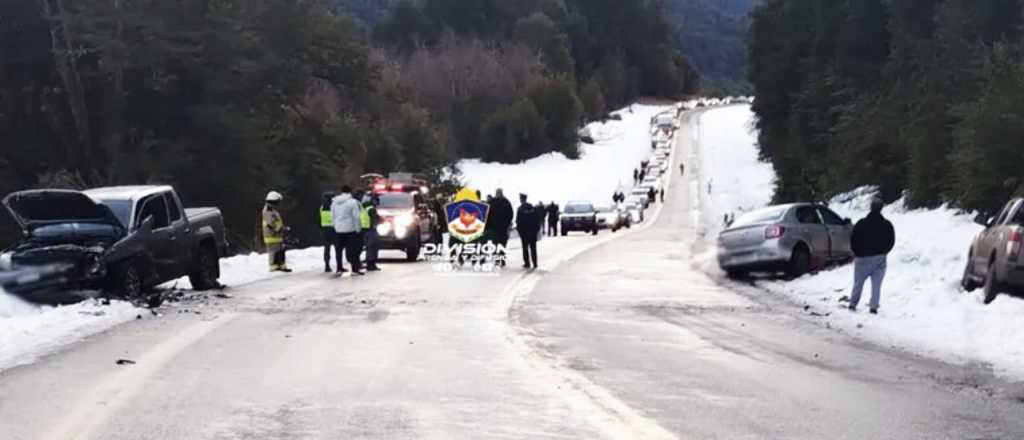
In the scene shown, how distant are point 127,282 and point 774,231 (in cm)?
1162

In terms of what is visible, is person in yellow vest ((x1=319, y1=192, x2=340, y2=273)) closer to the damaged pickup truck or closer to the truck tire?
the truck tire

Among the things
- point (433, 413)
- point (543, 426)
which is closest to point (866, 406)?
point (543, 426)

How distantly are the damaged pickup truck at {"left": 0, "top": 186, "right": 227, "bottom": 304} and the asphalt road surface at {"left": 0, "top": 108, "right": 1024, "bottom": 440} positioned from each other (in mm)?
929

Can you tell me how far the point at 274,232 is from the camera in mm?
24281

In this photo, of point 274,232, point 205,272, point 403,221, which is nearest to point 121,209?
point 205,272

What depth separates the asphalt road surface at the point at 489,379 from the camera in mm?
8469

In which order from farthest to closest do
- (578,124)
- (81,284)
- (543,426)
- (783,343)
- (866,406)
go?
→ (578,124), (81,284), (783,343), (866,406), (543,426)

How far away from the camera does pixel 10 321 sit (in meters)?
14.2

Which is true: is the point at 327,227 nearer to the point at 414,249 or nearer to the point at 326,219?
the point at 326,219

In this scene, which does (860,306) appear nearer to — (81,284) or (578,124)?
(81,284)

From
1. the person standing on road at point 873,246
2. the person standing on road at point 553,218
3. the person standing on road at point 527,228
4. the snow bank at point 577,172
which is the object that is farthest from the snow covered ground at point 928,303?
the snow bank at point 577,172

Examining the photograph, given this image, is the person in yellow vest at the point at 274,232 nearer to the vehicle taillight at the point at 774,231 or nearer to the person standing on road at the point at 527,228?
the person standing on road at the point at 527,228

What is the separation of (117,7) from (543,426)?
1489 inches

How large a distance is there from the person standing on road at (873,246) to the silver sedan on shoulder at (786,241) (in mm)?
6085
